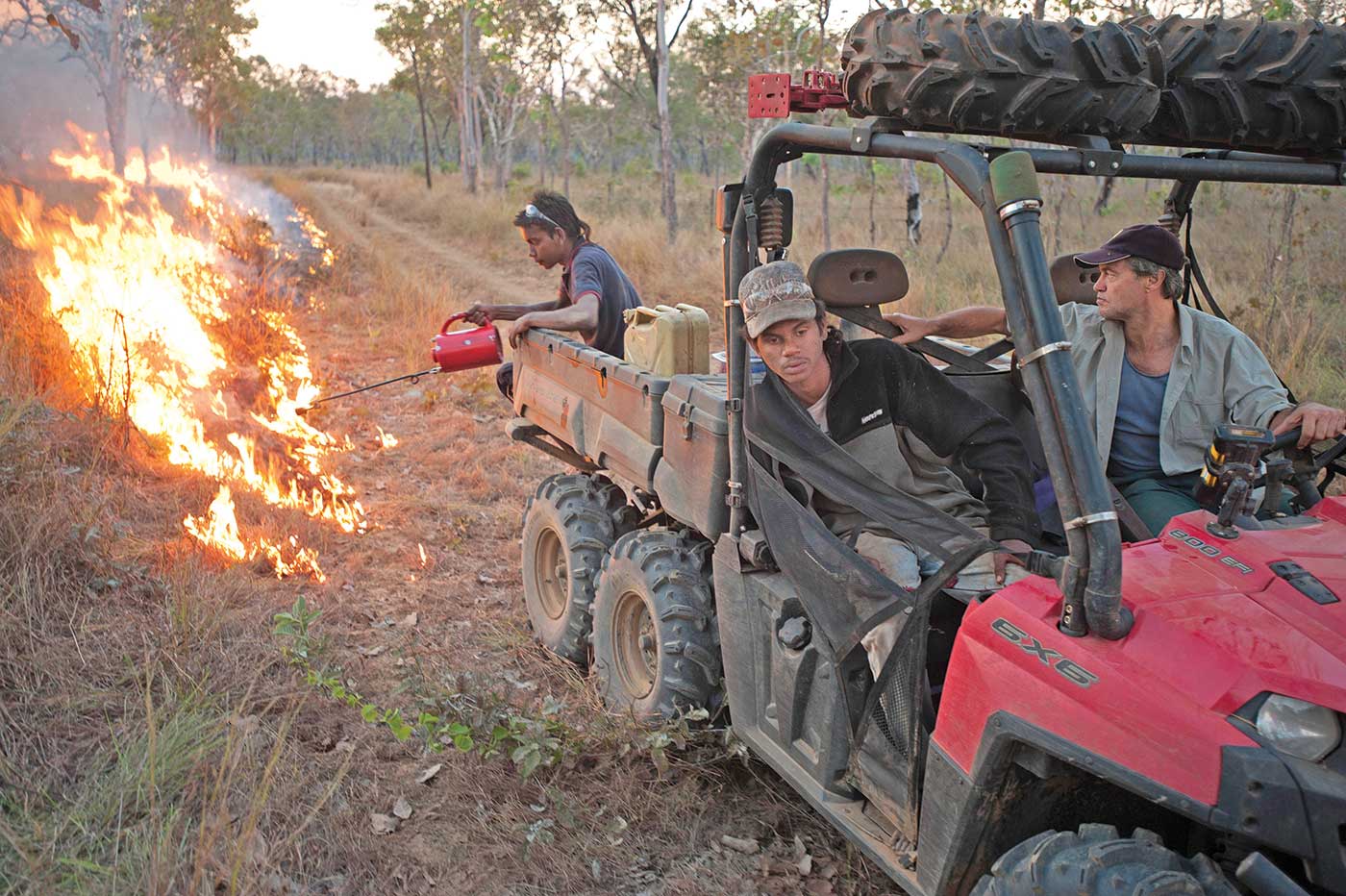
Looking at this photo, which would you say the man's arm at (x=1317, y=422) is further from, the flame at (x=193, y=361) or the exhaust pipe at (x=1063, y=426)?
the flame at (x=193, y=361)

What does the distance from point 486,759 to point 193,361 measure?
5.16 metres

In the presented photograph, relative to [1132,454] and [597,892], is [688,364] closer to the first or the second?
[1132,454]

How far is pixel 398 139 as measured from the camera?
90062 millimetres

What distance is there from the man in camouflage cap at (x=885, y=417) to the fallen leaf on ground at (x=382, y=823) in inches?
69.0

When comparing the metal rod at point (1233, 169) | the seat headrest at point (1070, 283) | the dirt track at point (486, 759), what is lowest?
the dirt track at point (486, 759)

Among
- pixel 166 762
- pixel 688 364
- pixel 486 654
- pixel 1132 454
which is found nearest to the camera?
pixel 166 762

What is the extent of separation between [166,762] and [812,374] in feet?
8.01

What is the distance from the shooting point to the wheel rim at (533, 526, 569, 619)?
5.16 meters

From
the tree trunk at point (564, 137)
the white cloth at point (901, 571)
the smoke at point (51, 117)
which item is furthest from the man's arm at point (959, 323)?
the tree trunk at point (564, 137)

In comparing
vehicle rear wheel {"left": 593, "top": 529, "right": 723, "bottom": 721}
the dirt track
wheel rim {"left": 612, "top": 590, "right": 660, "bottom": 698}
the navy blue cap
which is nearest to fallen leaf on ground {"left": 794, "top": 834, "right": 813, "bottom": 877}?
the dirt track

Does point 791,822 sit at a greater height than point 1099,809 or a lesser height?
lesser

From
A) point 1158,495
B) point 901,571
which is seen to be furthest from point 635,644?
point 1158,495

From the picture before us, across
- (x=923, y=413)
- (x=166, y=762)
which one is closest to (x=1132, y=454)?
(x=923, y=413)

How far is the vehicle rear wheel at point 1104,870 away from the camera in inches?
76.7
